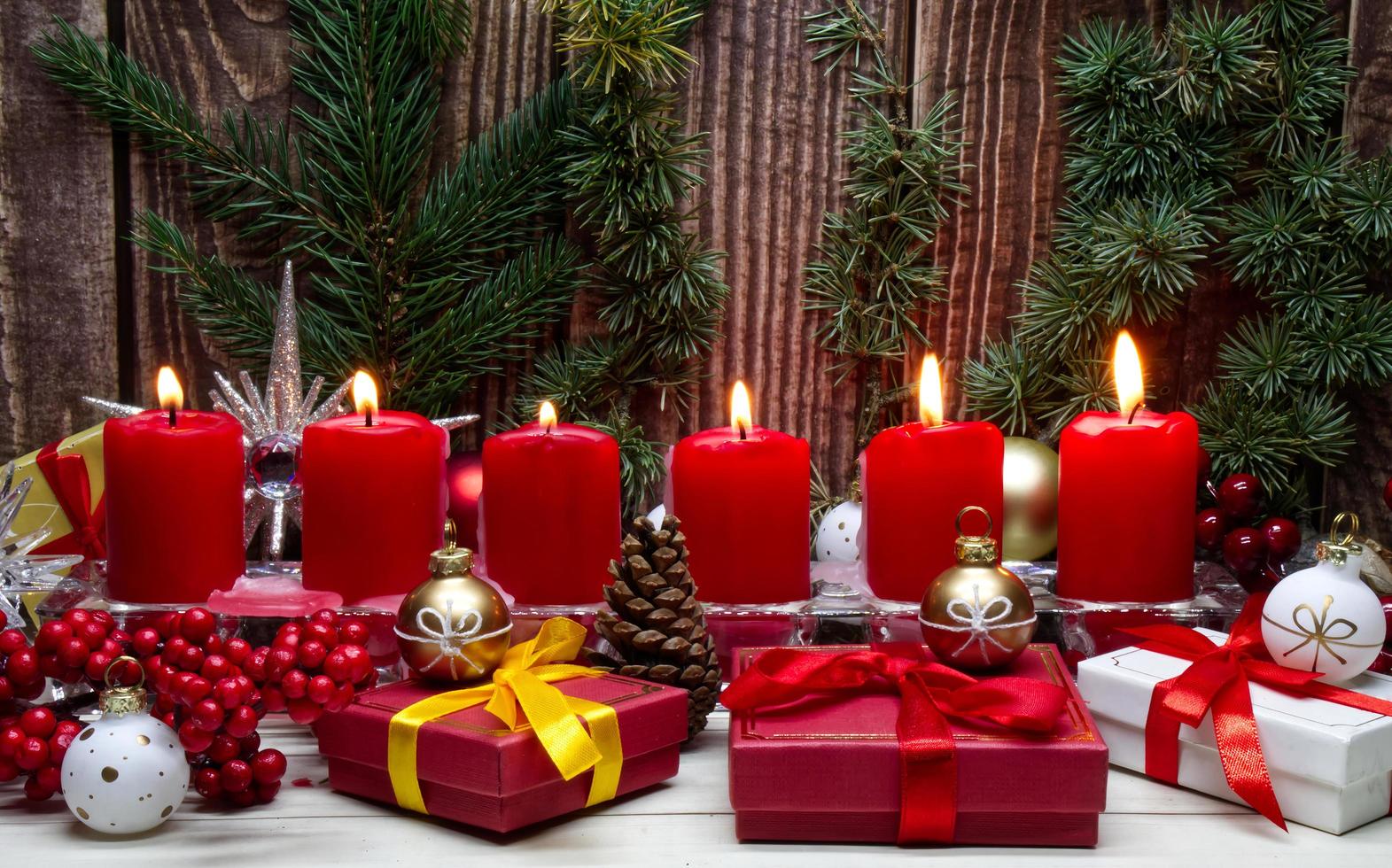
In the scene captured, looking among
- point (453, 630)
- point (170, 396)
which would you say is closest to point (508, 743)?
point (453, 630)

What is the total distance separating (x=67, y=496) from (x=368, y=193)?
407 mm

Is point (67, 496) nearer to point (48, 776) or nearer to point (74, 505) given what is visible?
point (74, 505)

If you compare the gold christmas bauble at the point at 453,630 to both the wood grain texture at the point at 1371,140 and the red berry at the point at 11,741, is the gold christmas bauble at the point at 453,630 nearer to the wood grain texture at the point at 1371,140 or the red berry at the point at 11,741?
the red berry at the point at 11,741

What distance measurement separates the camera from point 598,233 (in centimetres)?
124

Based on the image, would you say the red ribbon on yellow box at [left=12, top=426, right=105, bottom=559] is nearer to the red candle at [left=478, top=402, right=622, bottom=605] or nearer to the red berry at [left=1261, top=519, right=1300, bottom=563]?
the red candle at [left=478, top=402, right=622, bottom=605]

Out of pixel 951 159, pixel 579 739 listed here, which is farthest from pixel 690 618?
pixel 951 159

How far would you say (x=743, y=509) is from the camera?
103 centimetres

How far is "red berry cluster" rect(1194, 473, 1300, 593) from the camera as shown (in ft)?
3.52

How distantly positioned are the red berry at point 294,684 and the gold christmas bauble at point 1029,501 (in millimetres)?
650

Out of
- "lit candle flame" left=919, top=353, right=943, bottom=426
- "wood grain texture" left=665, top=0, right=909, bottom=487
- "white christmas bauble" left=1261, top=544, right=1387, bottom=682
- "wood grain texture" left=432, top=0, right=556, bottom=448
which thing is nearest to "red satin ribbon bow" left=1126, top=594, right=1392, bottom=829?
"white christmas bauble" left=1261, top=544, right=1387, bottom=682

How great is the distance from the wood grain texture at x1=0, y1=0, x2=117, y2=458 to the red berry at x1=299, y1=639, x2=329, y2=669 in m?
0.62

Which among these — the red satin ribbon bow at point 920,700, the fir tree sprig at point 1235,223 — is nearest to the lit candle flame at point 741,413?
the red satin ribbon bow at point 920,700

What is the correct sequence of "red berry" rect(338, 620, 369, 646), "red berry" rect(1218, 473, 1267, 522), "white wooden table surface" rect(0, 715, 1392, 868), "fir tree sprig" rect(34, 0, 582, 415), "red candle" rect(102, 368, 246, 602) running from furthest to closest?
"fir tree sprig" rect(34, 0, 582, 415)
"red berry" rect(1218, 473, 1267, 522)
"red candle" rect(102, 368, 246, 602)
"red berry" rect(338, 620, 369, 646)
"white wooden table surface" rect(0, 715, 1392, 868)

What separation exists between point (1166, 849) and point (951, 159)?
76 centimetres
